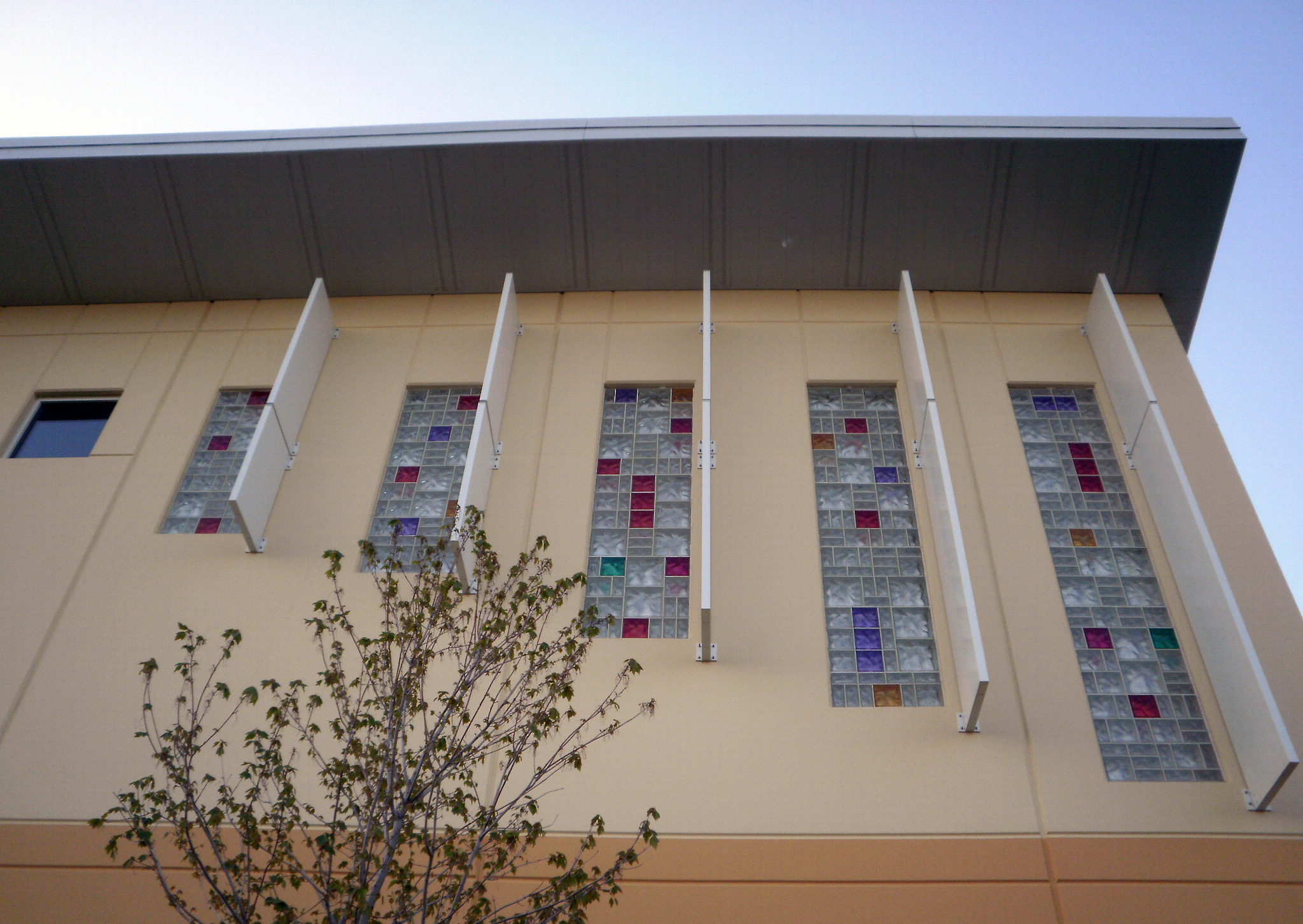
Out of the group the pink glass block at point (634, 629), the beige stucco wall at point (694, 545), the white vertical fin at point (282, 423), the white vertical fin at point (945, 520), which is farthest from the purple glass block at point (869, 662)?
the white vertical fin at point (282, 423)

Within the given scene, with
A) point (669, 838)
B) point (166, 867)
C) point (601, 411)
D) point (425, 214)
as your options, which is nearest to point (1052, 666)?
point (669, 838)

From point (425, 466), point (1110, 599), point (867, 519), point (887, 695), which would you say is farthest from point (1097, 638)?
point (425, 466)

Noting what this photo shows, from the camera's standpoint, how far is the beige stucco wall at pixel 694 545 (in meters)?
5.98

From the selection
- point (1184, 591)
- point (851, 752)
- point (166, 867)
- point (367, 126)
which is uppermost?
point (367, 126)

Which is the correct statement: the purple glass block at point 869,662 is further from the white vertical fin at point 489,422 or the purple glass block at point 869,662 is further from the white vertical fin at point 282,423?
the white vertical fin at point 282,423

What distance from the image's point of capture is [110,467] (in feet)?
26.2

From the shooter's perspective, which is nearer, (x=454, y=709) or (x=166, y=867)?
(x=454, y=709)

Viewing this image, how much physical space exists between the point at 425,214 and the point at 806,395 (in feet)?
11.2

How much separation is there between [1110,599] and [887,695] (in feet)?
5.61

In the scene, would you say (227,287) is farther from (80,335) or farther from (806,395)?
(806,395)

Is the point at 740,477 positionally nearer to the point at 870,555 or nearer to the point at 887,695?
the point at 870,555

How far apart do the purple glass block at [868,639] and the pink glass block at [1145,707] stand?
4.98 feet

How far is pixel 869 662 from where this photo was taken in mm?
6656

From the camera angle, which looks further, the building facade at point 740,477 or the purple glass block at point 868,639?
the purple glass block at point 868,639
